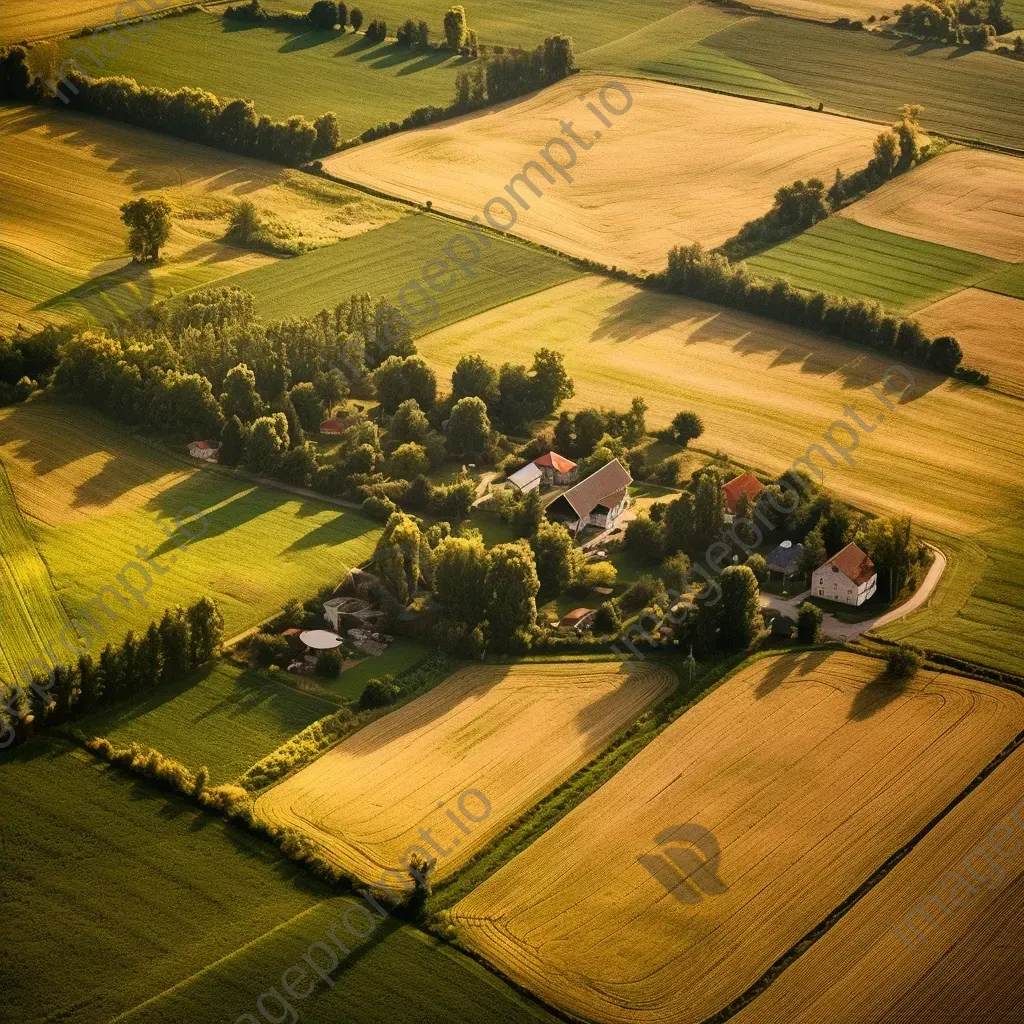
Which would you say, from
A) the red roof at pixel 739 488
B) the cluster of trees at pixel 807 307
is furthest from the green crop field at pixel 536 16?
the red roof at pixel 739 488

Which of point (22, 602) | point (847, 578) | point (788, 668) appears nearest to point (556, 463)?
point (847, 578)

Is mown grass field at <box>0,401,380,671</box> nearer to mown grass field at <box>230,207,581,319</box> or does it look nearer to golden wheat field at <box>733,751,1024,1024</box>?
mown grass field at <box>230,207,581,319</box>

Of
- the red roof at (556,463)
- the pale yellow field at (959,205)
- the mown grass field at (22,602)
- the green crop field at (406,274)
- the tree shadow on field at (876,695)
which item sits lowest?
the mown grass field at (22,602)

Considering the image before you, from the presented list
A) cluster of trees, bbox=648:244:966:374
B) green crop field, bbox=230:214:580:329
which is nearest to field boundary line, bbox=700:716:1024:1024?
cluster of trees, bbox=648:244:966:374

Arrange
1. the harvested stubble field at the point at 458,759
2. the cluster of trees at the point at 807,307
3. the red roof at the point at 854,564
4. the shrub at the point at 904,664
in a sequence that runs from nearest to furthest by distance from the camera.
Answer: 1. the harvested stubble field at the point at 458,759
2. the shrub at the point at 904,664
3. the red roof at the point at 854,564
4. the cluster of trees at the point at 807,307

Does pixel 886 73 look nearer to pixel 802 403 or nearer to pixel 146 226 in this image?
pixel 802 403

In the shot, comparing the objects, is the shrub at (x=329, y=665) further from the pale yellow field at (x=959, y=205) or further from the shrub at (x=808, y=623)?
the pale yellow field at (x=959, y=205)

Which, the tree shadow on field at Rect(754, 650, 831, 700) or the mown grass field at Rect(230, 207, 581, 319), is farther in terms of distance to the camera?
the mown grass field at Rect(230, 207, 581, 319)
